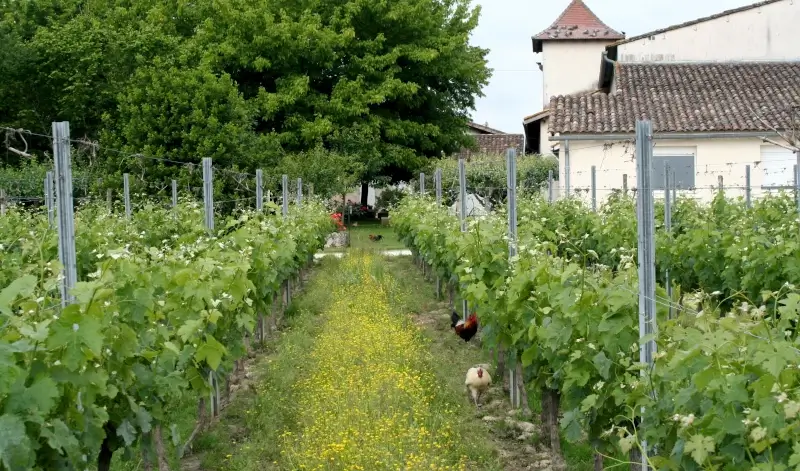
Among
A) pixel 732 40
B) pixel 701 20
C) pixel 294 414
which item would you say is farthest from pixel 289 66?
pixel 294 414

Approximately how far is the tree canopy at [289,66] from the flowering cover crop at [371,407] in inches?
849

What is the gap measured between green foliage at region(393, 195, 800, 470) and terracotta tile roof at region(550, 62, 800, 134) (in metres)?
12.5

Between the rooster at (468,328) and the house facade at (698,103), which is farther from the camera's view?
the house facade at (698,103)

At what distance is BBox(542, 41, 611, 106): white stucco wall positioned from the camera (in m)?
37.3

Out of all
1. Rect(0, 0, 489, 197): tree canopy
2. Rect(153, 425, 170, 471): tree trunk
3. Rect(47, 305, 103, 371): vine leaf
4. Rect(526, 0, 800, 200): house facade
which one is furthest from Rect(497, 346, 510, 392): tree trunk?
Rect(0, 0, 489, 197): tree canopy

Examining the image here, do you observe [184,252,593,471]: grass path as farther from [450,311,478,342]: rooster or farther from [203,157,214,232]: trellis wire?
[203,157,214,232]: trellis wire

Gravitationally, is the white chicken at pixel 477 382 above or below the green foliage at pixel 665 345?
below

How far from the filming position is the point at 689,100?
24.4 metres

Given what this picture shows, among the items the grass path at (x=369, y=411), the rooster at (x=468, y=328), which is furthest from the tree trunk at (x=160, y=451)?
the rooster at (x=468, y=328)

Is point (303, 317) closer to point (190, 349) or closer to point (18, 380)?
point (190, 349)

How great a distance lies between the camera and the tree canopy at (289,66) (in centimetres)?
3506

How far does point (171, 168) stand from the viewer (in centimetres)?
2547

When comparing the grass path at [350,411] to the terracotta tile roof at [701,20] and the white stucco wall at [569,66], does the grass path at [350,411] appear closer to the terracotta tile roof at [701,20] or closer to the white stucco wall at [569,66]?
the terracotta tile roof at [701,20]

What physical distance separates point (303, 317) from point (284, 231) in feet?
4.73
